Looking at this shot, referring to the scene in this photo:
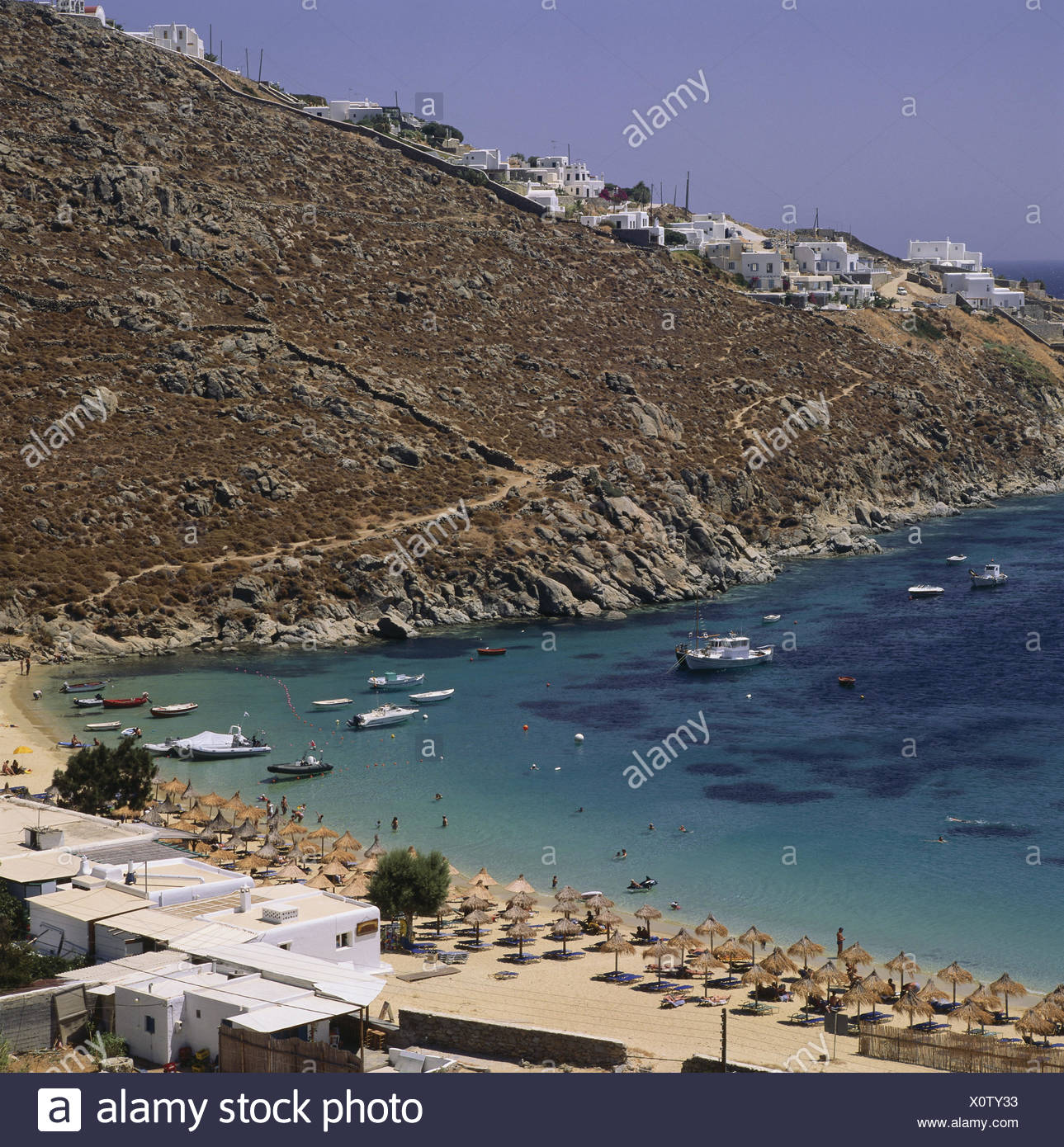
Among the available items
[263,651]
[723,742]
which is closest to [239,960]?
[723,742]

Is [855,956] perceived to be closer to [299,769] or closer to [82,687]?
[299,769]

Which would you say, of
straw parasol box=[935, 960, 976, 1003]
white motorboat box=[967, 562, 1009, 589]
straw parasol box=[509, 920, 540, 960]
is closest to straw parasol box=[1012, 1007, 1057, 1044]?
straw parasol box=[935, 960, 976, 1003]

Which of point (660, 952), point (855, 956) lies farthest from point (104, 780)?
point (855, 956)

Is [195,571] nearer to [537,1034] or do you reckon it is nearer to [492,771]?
[492,771]

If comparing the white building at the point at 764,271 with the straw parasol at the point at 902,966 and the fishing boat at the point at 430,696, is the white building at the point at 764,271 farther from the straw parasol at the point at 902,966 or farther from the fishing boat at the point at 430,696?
the straw parasol at the point at 902,966

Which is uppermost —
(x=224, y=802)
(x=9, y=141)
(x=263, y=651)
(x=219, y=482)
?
(x=9, y=141)

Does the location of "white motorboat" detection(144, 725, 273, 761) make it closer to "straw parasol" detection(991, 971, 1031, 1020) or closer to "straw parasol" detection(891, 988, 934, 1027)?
"straw parasol" detection(891, 988, 934, 1027)

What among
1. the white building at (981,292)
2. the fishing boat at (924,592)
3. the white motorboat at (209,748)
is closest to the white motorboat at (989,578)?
the fishing boat at (924,592)
